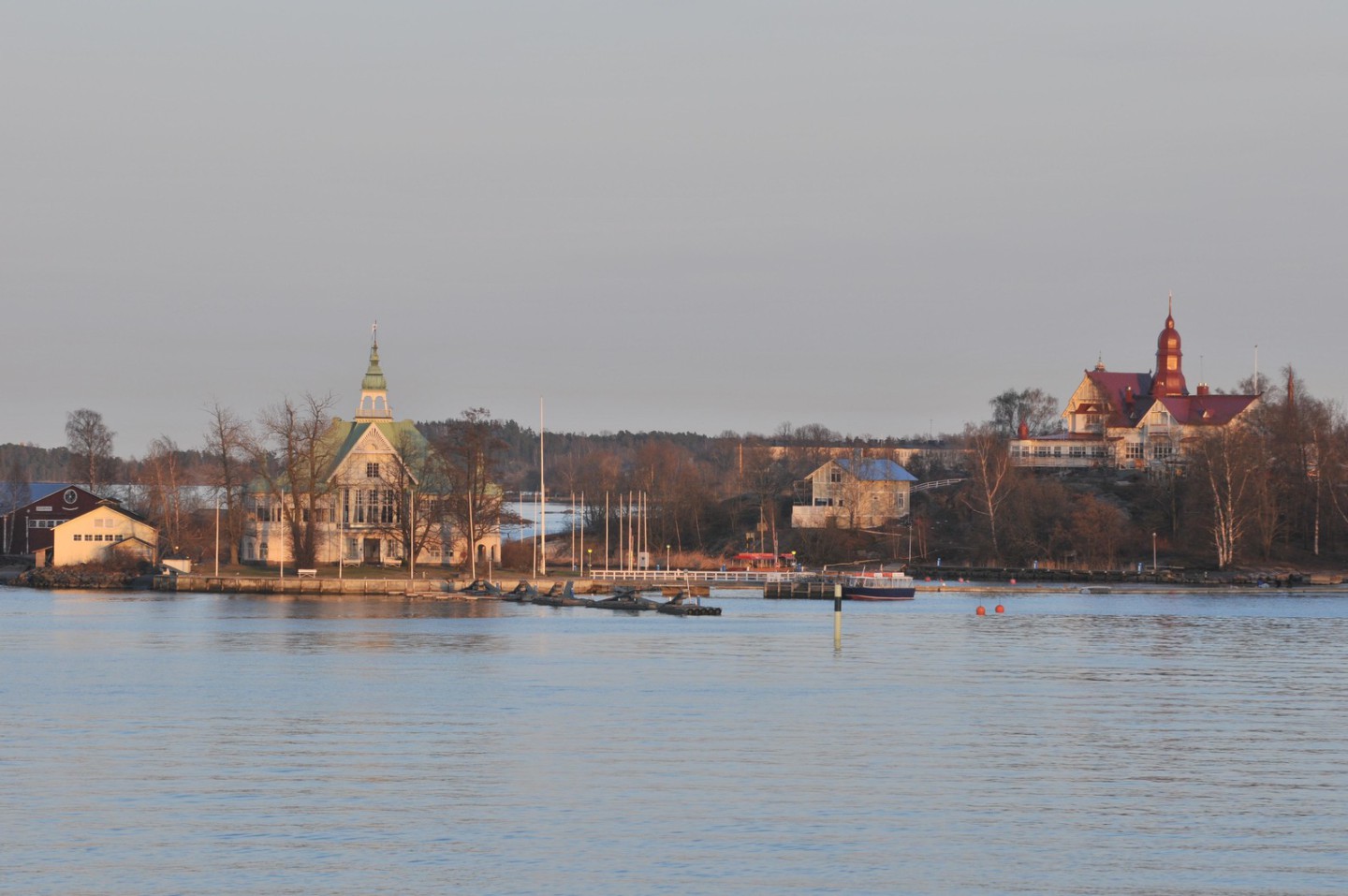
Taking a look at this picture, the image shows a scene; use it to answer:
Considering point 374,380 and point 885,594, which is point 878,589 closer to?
point 885,594

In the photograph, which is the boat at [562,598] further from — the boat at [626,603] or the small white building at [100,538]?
the small white building at [100,538]

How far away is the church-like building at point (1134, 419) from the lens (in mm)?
127875

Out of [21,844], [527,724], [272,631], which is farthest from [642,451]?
[21,844]

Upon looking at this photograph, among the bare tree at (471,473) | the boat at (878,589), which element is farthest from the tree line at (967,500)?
the boat at (878,589)

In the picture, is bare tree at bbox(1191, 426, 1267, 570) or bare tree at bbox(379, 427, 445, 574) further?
bare tree at bbox(1191, 426, 1267, 570)

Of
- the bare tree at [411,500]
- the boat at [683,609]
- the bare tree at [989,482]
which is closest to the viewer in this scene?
the boat at [683,609]

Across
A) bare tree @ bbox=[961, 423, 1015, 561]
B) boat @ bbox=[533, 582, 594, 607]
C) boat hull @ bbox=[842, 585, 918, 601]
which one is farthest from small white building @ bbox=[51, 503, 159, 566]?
bare tree @ bbox=[961, 423, 1015, 561]

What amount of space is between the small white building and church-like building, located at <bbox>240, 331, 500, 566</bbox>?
21.1ft

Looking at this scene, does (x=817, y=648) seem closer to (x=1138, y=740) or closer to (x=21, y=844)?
(x=1138, y=740)

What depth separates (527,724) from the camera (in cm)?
3494

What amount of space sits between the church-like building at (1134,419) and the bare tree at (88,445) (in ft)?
255

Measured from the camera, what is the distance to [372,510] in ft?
324

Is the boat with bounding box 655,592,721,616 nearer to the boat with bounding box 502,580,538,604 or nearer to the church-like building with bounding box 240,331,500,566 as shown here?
the boat with bounding box 502,580,538,604

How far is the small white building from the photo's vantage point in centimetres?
9950
